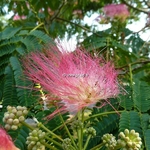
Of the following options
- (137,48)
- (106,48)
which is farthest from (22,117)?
(137,48)

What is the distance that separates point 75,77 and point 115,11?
9.02 ft

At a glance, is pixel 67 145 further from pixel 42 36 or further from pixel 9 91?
pixel 42 36

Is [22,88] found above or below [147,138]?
above

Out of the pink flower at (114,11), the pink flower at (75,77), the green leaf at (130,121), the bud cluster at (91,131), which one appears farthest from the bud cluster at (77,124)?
the pink flower at (114,11)

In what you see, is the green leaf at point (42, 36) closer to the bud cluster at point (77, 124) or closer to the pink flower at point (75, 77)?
the pink flower at point (75, 77)

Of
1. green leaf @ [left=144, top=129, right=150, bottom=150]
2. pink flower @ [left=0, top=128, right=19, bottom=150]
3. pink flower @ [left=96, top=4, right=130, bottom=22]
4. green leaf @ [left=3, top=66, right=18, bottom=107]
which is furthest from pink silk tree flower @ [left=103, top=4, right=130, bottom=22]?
pink flower @ [left=0, top=128, right=19, bottom=150]

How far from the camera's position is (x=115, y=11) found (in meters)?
4.09

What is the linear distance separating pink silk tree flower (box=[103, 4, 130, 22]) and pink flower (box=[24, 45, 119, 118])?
254cm

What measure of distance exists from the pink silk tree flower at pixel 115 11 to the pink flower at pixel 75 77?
8.35 feet

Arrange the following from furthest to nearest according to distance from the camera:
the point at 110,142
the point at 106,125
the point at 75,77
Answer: the point at 106,125
the point at 75,77
the point at 110,142

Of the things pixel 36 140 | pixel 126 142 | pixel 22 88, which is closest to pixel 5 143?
pixel 36 140

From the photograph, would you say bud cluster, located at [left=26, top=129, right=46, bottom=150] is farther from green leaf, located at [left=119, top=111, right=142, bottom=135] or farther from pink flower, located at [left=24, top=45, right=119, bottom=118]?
green leaf, located at [left=119, top=111, right=142, bottom=135]

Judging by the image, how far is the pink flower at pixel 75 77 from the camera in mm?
1416

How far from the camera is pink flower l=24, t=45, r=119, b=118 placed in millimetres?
Answer: 1416
